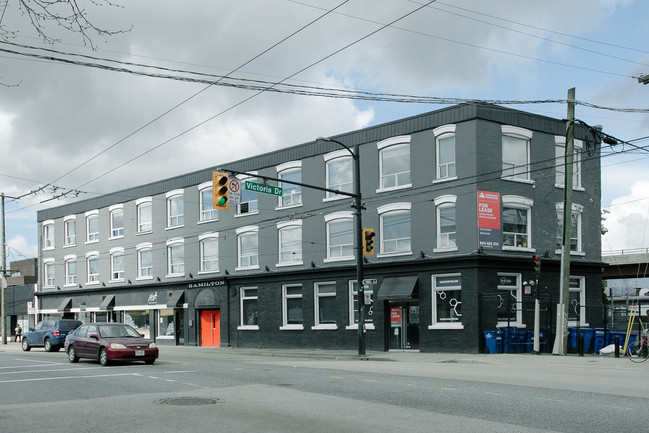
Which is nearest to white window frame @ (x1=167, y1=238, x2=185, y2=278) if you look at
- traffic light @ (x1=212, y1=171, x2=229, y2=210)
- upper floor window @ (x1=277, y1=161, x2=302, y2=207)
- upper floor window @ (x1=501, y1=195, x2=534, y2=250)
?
upper floor window @ (x1=277, y1=161, x2=302, y2=207)

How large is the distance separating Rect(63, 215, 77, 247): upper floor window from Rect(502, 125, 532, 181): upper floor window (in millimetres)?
37523

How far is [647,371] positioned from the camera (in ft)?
63.5

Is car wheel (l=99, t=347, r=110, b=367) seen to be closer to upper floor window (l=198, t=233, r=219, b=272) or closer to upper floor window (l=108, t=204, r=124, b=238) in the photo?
upper floor window (l=198, t=233, r=219, b=272)

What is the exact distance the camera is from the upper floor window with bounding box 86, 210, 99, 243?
52812 millimetres

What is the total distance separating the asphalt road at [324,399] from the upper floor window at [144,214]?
2689 cm

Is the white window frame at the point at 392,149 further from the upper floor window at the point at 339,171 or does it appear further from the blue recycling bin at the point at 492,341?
the blue recycling bin at the point at 492,341

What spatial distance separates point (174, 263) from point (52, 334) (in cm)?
1058

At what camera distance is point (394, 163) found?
107 feet

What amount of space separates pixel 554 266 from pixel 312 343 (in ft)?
41.6

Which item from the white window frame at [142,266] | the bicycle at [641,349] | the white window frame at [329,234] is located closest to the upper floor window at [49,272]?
the white window frame at [142,266]

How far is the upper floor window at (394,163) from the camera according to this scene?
3194 cm

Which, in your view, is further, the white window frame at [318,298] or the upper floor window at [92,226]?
the upper floor window at [92,226]

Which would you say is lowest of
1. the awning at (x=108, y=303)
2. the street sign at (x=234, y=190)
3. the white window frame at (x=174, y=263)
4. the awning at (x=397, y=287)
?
the awning at (x=108, y=303)

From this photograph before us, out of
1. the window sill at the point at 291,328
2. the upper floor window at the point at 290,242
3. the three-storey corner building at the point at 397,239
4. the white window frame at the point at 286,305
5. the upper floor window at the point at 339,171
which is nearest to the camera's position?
the three-storey corner building at the point at 397,239
